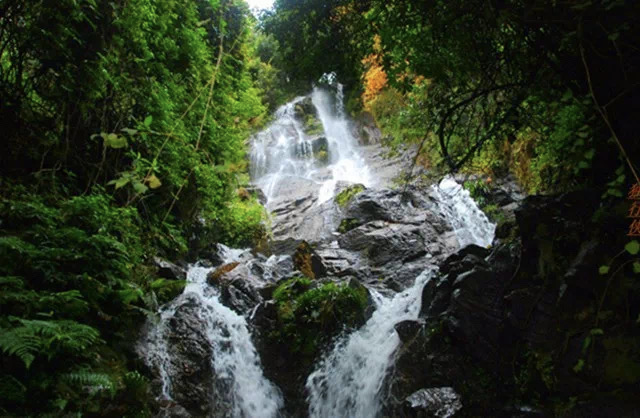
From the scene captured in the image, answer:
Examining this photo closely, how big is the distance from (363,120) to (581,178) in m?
20.5

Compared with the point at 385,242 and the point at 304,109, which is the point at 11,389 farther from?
the point at 304,109

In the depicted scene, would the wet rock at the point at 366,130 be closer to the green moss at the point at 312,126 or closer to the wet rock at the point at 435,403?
the green moss at the point at 312,126

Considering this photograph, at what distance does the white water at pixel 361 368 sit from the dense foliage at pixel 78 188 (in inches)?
126

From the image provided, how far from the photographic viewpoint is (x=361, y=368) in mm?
6676

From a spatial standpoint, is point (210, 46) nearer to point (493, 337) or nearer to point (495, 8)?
point (495, 8)

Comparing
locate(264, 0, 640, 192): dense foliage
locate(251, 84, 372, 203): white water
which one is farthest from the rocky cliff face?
locate(251, 84, 372, 203): white water

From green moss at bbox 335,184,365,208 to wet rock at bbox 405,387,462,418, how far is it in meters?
9.66

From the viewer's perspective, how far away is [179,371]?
5738 mm

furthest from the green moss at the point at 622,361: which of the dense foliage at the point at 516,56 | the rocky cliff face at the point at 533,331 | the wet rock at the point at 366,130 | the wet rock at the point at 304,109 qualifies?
the wet rock at the point at 304,109

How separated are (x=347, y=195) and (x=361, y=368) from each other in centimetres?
884

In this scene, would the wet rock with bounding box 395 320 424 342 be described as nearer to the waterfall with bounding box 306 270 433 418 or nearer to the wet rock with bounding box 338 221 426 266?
the waterfall with bounding box 306 270 433 418

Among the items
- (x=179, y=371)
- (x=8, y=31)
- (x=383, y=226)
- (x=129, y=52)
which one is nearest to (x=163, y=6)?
(x=129, y=52)

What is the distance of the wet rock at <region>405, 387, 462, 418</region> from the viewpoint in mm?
4738

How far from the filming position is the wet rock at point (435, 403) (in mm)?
4738
